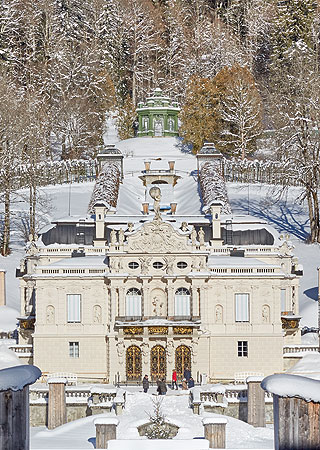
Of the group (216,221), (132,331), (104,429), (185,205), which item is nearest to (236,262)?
(216,221)

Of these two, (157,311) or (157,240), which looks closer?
(157,240)

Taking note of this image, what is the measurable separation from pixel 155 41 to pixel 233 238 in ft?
209

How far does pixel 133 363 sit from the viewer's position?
4059 cm

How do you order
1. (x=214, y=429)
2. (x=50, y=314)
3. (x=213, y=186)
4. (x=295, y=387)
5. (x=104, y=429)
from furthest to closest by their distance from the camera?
(x=213, y=186) < (x=50, y=314) < (x=104, y=429) < (x=214, y=429) < (x=295, y=387)

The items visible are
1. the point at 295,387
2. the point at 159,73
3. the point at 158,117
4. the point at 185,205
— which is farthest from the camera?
the point at 159,73

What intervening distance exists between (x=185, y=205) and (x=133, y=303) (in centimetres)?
2070

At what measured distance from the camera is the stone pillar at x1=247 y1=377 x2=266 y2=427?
34.3m

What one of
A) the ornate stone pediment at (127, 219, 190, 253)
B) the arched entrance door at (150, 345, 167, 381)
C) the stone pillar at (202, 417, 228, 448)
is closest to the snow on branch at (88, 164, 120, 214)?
the ornate stone pediment at (127, 219, 190, 253)

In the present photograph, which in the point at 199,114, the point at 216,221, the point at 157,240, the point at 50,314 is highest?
the point at 199,114

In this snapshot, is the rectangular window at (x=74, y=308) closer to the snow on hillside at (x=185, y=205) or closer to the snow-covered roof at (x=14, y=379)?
the snow on hillside at (x=185, y=205)

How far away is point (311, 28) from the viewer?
3499 inches

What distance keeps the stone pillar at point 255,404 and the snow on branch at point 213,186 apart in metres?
20.3

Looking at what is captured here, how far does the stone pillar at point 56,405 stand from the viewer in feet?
114

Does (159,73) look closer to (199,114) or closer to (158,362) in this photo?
(199,114)
